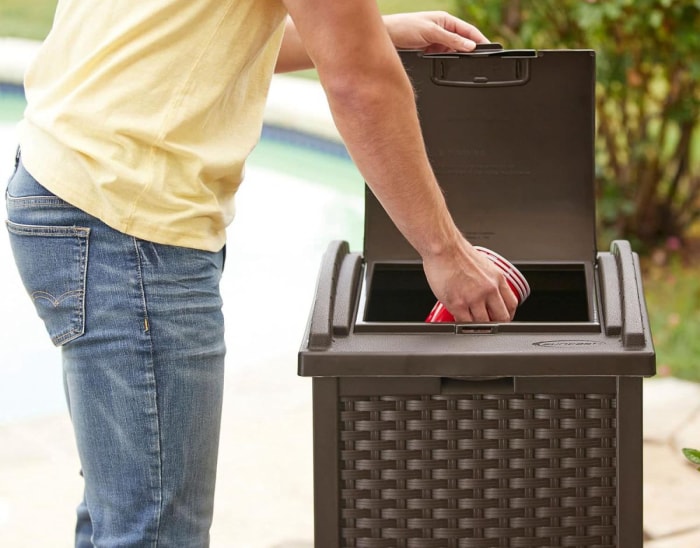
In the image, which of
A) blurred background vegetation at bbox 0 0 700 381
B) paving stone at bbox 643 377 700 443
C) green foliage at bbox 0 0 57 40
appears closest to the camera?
paving stone at bbox 643 377 700 443

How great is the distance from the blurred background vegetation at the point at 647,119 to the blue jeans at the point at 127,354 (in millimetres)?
2489

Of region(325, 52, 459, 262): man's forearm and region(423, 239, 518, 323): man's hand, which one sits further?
region(423, 239, 518, 323): man's hand

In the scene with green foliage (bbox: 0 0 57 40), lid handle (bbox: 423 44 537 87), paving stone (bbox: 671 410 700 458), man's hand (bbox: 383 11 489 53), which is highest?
green foliage (bbox: 0 0 57 40)

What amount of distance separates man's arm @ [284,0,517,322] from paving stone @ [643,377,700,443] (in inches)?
63.8

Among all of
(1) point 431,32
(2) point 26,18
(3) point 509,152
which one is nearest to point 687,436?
(3) point 509,152

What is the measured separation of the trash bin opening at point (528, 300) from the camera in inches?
65.7

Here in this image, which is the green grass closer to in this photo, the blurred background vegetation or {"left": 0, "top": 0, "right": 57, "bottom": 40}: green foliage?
the blurred background vegetation

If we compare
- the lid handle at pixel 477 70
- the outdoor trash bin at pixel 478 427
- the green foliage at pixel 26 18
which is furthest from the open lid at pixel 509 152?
the green foliage at pixel 26 18

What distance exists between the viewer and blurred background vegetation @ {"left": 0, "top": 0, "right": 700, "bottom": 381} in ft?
12.7

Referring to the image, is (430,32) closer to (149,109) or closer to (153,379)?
(149,109)

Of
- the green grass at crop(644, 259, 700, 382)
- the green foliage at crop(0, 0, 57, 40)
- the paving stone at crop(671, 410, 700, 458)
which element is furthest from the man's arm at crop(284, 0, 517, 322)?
the green foliage at crop(0, 0, 57, 40)

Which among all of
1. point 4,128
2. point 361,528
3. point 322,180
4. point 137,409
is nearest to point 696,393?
point 361,528

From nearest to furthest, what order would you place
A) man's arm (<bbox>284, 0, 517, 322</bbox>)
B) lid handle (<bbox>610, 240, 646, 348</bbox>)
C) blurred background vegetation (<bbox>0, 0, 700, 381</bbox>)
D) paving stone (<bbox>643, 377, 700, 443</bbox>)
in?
man's arm (<bbox>284, 0, 517, 322</bbox>) → lid handle (<bbox>610, 240, 646, 348</bbox>) → paving stone (<bbox>643, 377, 700, 443</bbox>) → blurred background vegetation (<bbox>0, 0, 700, 381</bbox>)

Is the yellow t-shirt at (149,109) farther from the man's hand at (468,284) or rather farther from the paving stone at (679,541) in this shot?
the paving stone at (679,541)
